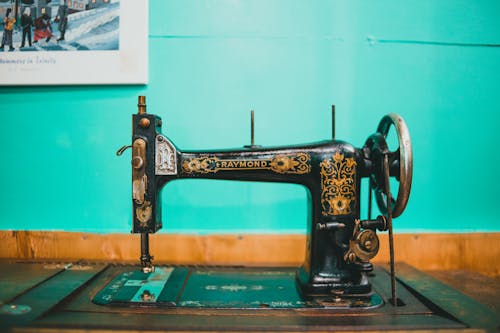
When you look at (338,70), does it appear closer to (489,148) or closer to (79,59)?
(489,148)

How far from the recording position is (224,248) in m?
1.60

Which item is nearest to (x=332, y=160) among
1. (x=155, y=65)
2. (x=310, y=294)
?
(x=310, y=294)

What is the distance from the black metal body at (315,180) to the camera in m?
1.11

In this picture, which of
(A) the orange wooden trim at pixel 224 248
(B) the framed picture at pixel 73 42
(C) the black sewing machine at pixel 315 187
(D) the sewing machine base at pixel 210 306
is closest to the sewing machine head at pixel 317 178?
(C) the black sewing machine at pixel 315 187

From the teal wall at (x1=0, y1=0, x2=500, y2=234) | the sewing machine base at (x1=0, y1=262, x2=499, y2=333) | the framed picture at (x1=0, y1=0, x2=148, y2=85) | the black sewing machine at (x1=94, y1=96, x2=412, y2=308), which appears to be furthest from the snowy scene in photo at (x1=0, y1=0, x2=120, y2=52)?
the sewing machine base at (x1=0, y1=262, x2=499, y2=333)

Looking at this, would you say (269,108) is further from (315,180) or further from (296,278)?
(296,278)

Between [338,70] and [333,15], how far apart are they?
0.73 ft

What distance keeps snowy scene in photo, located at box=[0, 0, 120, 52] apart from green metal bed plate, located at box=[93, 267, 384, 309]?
93 centimetres

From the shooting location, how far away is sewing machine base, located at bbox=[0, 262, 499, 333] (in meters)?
0.92

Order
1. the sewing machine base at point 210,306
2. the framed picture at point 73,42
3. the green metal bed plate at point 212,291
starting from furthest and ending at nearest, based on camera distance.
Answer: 1. the framed picture at point 73,42
2. the green metal bed plate at point 212,291
3. the sewing machine base at point 210,306

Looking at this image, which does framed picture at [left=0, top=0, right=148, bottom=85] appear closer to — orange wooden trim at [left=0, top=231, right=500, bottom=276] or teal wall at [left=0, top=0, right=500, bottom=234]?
teal wall at [left=0, top=0, right=500, bottom=234]

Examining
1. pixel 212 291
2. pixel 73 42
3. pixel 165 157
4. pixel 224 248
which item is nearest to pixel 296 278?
pixel 212 291

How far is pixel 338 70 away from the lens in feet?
5.26

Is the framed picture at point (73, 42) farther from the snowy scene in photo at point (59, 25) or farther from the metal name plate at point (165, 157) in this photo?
the metal name plate at point (165, 157)
